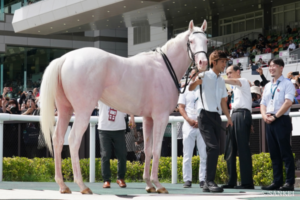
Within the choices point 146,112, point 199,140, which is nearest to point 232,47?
point 199,140

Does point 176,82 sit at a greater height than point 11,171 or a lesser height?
greater

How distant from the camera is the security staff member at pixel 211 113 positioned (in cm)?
605

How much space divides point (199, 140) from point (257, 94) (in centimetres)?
300

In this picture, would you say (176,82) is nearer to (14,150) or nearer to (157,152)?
(157,152)

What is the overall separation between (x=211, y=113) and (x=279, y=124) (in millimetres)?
1135

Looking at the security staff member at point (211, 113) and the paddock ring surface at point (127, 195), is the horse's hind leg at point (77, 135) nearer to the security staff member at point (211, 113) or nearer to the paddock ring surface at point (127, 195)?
the paddock ring surface at point (127, 195)

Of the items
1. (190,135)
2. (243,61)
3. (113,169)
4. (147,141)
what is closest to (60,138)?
(147,141)

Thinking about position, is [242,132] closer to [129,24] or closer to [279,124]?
[279,124]

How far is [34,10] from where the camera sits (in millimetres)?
36781

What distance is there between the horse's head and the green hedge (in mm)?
3189

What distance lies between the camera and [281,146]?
6.53 m

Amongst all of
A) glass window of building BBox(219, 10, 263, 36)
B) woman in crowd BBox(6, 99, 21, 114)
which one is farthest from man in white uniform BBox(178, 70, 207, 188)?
glass window of building BBox(219, 10, 263, 36)

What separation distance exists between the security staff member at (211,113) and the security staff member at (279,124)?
83cm

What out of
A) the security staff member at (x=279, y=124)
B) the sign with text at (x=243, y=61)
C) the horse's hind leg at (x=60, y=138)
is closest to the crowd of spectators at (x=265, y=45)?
the sign with text at (x=243, y=61)
